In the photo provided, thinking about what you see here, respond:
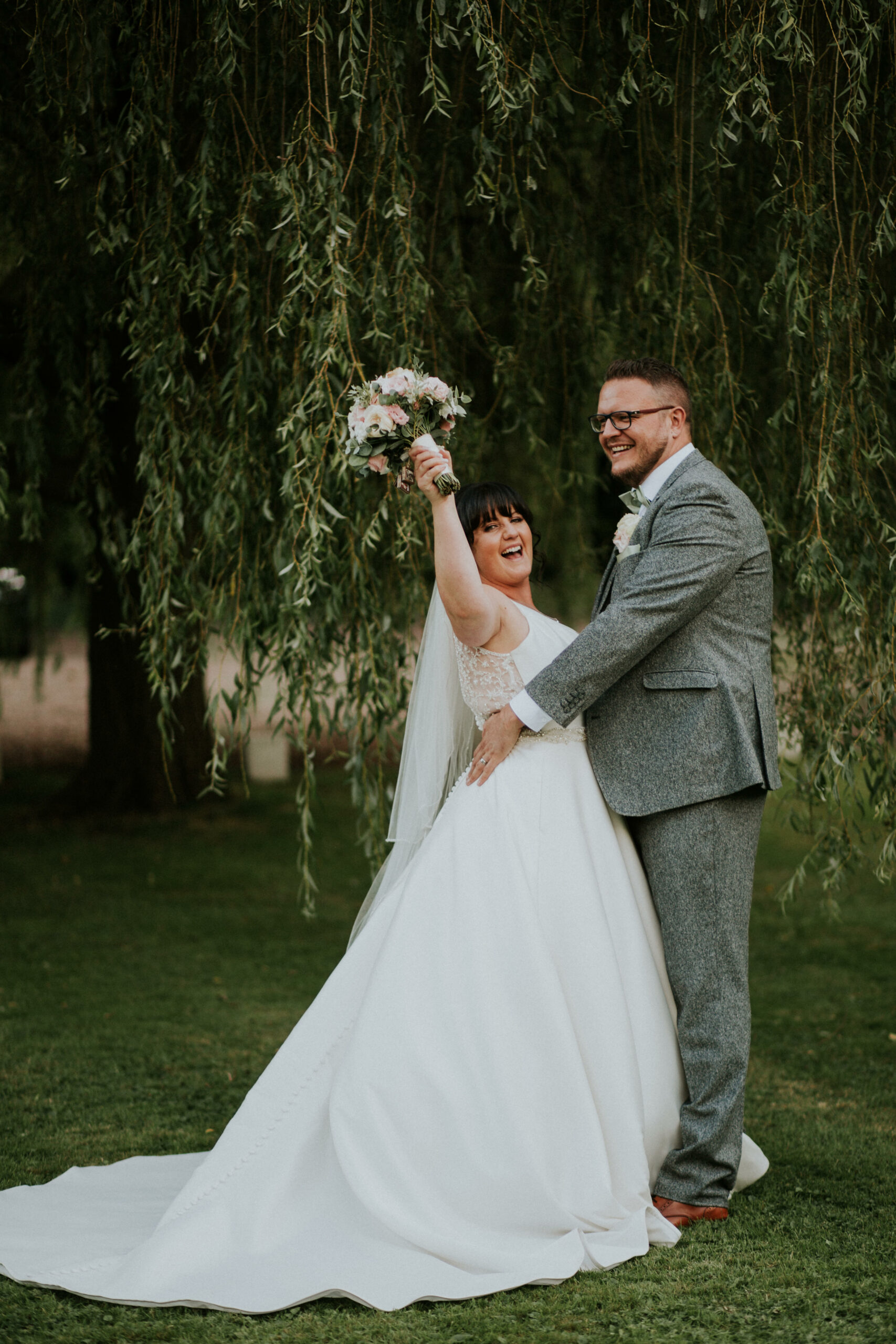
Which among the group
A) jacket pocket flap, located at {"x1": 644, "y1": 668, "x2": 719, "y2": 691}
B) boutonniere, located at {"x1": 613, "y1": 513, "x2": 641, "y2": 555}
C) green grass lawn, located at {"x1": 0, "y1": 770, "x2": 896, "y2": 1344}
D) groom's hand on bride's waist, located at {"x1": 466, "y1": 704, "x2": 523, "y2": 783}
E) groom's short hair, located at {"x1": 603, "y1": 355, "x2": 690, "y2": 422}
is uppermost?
groom's short hair, located at {"x1": 603, "y1": 355, "x2": 690, "y2": 422}

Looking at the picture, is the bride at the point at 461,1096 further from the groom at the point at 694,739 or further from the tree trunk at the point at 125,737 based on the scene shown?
the tree trunk at the point at 125,737

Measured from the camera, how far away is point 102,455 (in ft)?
14.2

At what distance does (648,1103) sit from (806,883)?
518cm

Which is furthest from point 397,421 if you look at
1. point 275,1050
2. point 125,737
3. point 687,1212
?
point 125,737

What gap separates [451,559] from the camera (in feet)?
9.26

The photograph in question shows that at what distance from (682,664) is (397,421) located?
0.82 metres

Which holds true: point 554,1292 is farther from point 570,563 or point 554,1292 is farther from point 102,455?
point 570,563

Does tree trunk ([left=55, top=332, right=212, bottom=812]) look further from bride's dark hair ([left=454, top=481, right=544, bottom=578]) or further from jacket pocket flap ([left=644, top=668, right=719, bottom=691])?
jacket pocket flap ([left=644, top=668, right=719, bottom=691])

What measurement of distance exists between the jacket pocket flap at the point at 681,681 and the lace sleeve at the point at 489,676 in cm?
31

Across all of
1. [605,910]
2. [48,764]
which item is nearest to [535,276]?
[605,910]

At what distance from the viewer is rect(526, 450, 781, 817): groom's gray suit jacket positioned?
9.23 feet

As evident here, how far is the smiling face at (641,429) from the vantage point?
9.80 feet

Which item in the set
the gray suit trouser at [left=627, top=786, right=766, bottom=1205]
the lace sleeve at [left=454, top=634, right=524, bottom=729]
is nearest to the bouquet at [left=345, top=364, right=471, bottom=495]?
the lace sleeve at [left=454, top=634, right=524, bottom=729]

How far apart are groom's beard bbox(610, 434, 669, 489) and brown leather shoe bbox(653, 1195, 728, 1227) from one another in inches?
63.5
